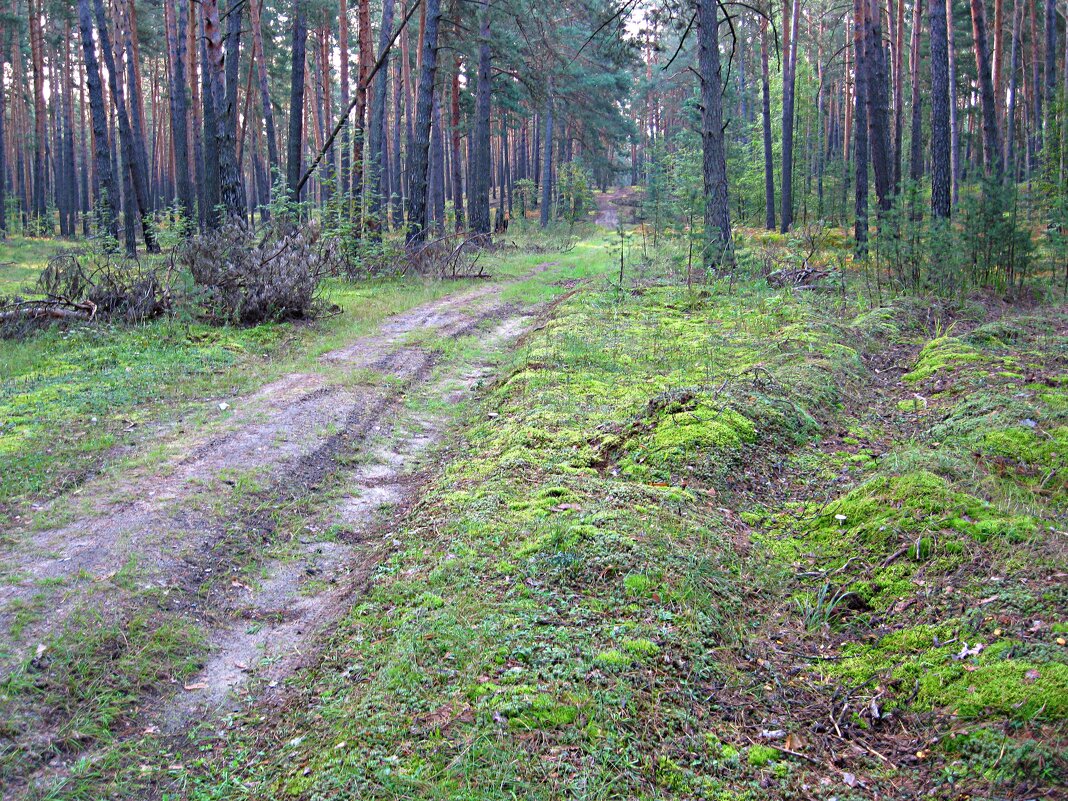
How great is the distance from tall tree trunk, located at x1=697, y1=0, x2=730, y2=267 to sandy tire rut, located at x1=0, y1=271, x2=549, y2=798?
7923 millimetres

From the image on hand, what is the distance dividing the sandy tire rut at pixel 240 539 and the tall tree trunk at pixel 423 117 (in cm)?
1083

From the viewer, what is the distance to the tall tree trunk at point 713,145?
1390 cm

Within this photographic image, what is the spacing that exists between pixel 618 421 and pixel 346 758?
4051mm

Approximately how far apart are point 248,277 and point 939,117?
12200 millimetres

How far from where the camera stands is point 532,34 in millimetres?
22453

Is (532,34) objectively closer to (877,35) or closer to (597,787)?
(877,35)

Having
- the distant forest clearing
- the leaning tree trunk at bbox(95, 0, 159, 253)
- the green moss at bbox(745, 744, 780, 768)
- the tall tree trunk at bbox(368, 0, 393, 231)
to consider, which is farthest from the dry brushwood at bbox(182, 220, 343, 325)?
the leaning tree trunk at bbox(95, 0, 159, 253)

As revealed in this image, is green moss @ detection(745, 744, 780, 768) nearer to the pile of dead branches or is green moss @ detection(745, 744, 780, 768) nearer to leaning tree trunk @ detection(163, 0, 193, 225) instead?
the pile of dead branches

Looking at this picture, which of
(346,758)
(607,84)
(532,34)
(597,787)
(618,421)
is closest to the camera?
(597,787)

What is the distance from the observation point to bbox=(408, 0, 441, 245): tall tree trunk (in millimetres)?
17938

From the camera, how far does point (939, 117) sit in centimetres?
1343

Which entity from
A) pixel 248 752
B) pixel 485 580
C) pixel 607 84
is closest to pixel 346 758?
pixel 248 752

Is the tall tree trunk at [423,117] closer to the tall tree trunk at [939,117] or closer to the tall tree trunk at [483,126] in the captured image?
the tall tree trunk at [483,126]

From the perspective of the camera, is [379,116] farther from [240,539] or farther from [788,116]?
[240,539]
